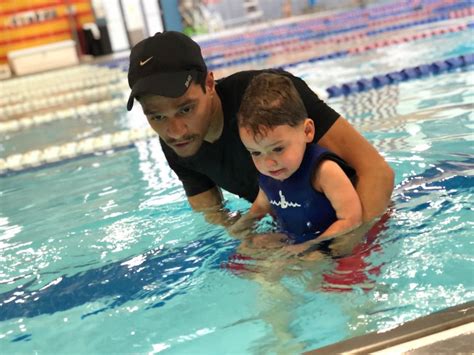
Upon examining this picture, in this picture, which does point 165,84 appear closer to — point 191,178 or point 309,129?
point 309,129

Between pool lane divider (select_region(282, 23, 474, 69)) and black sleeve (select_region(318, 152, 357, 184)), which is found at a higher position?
black sleeve (select_region(318, 152, 357, 184))

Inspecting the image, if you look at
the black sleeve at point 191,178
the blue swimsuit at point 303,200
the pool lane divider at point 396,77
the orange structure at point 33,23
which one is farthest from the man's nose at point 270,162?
the orange structure at point 33,23

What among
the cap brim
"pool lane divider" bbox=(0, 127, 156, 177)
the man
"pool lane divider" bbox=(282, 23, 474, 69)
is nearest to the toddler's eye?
the man

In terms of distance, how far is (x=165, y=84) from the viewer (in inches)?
80.5

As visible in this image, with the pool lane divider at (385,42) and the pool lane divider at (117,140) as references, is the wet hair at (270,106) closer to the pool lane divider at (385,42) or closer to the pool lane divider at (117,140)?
the pool lane divider at (117,140)

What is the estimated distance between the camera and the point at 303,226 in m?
2.26

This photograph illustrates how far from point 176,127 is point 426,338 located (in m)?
1.09

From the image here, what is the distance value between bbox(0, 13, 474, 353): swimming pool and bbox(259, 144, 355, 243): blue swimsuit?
0.55 ft

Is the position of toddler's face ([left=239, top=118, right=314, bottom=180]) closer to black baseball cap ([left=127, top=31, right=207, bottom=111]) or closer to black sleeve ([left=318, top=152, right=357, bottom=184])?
black sleeve ([left=318, top=152, right=357, bottom=184])

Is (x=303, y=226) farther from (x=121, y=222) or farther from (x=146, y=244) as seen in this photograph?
(x=121, y=222)

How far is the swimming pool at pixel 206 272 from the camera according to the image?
1879 mm

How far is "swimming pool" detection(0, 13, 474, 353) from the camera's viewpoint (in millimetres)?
1879

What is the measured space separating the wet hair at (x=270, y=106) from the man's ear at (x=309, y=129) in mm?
27

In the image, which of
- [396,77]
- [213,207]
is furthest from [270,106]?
[396,77]
